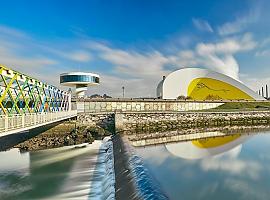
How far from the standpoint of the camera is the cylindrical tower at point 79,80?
5862 centimetres

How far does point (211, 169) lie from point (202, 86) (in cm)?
6715

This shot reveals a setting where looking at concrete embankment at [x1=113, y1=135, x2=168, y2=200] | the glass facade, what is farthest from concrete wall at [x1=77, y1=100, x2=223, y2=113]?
concrete embankment at [x1=113, y1=135, x2=168, y2=200]

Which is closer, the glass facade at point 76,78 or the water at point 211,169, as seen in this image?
the water at point 211,169

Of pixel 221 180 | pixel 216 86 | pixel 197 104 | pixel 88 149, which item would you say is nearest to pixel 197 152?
pixel 221 180

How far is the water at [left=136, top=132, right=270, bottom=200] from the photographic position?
37.3 ft

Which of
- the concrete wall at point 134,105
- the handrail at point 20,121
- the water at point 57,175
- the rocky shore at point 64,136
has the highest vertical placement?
the concrete wall at point 134,105

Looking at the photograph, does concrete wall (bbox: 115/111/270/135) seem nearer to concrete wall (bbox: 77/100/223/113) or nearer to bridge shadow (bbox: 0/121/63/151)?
concrete wall (bbox: 77/100/223/113)

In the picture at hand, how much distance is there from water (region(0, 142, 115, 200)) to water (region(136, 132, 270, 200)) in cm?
287

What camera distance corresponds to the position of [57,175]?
1558 centimetres

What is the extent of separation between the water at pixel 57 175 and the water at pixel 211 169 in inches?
113

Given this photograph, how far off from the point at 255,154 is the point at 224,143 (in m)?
5.77

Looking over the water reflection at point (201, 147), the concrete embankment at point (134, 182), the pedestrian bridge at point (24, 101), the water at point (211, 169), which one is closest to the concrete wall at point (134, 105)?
the pedestrian bridge at point (24, 101)

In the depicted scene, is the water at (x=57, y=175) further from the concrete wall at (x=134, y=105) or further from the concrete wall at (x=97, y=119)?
the concrete wall at (x=134, y=105)

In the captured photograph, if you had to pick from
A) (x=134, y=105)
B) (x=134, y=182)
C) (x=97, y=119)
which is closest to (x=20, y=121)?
(x=134, y=182)
